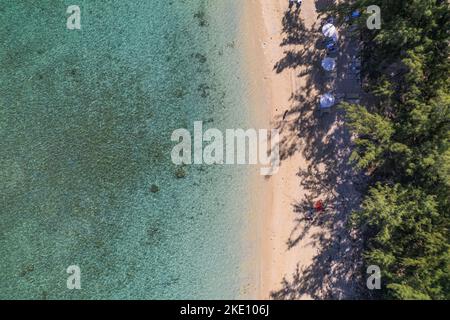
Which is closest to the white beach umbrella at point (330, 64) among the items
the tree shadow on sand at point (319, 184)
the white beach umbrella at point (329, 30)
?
the tree shadow on sand at point (319, 184)

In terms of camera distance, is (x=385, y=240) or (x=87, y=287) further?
(x=87, y=287)

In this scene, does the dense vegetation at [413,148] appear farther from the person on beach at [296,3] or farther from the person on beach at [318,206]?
the person on beach at [296,3]

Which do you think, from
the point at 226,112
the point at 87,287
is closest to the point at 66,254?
the point at 87,287

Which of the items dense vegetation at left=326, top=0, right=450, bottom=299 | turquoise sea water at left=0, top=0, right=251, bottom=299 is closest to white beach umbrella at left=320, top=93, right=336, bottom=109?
dense vegetation at left=326, top=0, right=450, bottom=299

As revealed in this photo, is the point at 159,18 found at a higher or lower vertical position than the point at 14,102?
higher

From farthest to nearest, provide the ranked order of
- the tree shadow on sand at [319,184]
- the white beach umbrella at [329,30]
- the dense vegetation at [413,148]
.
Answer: the tree shadow on sand at [319,184] < the white beach umbrella at [329,30] < the dense vegetation at [413,148]
